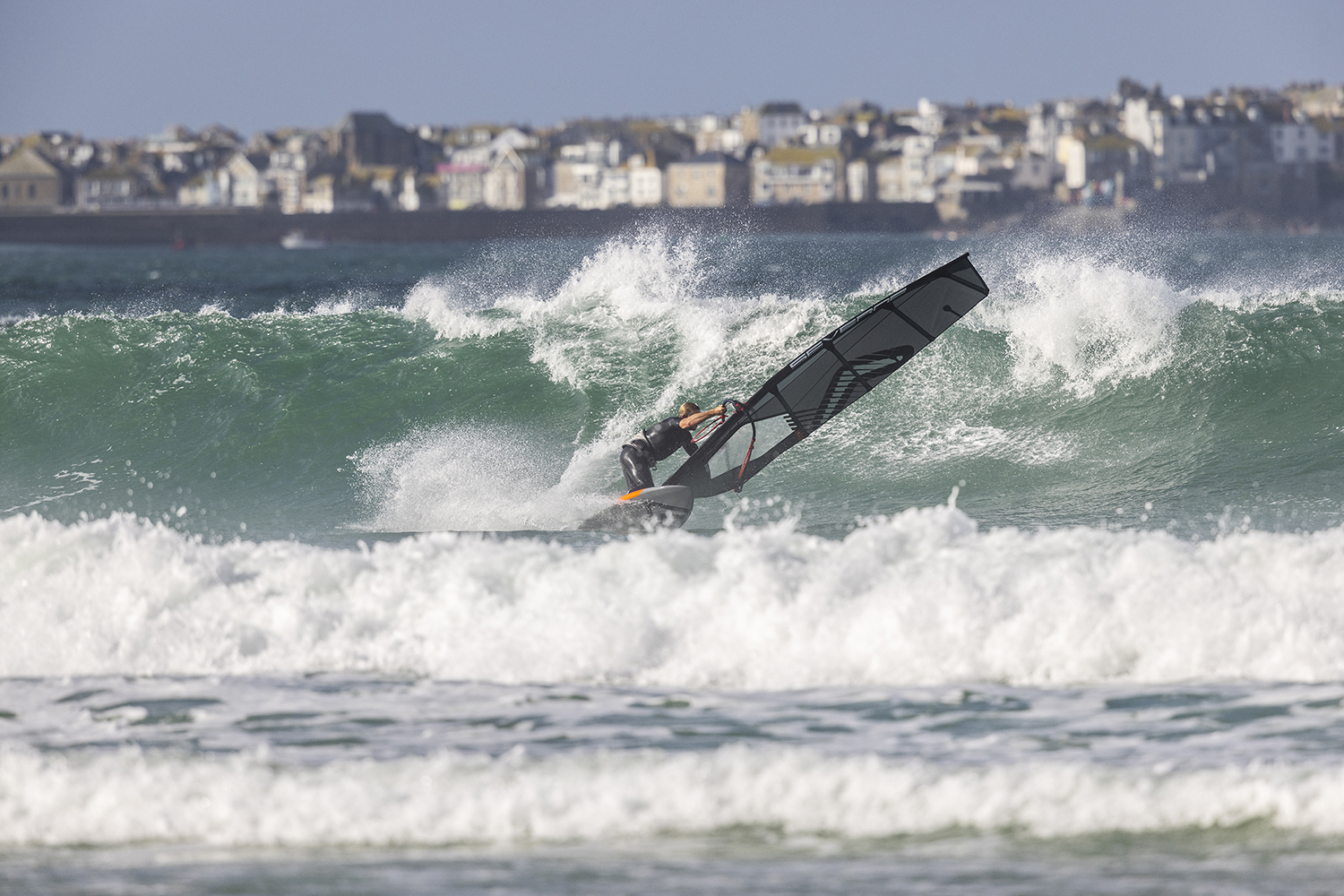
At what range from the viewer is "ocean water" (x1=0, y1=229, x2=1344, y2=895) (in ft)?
17.6

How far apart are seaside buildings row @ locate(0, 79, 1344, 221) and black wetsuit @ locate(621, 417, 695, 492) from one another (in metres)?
→ 102

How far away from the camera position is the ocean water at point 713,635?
535 centimetres

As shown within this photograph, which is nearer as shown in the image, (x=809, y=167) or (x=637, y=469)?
(x=637, y=469)

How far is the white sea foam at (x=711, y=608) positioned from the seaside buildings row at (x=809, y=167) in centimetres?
10364

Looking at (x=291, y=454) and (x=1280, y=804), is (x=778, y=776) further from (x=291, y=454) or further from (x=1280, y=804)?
(x=291, y=454)

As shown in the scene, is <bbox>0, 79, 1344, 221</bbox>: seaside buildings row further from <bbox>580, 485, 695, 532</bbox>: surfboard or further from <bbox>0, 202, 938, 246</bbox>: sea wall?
<bbox>580, 485, 695, 532</bbox>: surfboard

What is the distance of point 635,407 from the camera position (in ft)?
44.1

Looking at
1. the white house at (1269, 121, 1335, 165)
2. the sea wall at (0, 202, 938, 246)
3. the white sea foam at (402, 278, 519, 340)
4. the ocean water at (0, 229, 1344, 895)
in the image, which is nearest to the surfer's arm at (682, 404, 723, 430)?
the ocean water at (0, 229, 1344, 895)

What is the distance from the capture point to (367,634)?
753 centimetres

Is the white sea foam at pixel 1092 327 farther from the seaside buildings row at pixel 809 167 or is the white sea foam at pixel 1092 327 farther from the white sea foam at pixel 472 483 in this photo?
the seaside buildings row at pixel 809 167

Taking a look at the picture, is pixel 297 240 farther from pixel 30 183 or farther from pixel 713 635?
pixel 713 635

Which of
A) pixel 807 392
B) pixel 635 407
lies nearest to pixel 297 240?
pixel 635 407

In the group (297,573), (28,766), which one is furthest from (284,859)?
(297,573)

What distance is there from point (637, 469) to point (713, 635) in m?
2.83
